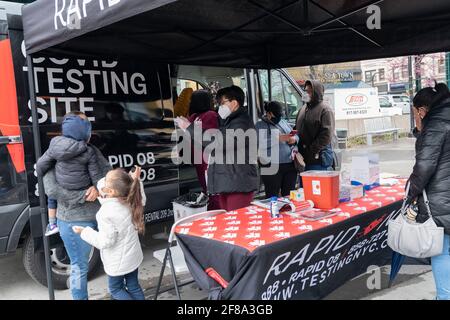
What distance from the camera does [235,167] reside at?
338cm

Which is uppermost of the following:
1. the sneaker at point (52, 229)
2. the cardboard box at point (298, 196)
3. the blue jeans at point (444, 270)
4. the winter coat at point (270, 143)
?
the winter coat at point (270, 143)

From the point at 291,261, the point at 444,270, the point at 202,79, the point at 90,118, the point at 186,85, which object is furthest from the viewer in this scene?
the point at 202,79

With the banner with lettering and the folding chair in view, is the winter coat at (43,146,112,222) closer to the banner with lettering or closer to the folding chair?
the folding chair

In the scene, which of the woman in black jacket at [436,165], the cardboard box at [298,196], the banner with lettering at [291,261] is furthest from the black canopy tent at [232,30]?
the cardboard box at [298,196]

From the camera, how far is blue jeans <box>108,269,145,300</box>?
274 cm

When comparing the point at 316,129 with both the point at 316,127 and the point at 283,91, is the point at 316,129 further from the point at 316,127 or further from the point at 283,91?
the point at 283,91

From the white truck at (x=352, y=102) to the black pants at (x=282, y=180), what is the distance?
11.6m

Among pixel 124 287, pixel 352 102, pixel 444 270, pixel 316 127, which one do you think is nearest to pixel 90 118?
pixel 124 287

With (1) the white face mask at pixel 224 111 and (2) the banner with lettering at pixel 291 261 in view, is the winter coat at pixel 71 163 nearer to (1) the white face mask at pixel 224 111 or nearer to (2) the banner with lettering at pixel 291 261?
(2) the banner with lettering at pixel 291 261

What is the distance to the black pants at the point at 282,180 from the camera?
4.49m

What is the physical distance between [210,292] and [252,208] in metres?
0.84

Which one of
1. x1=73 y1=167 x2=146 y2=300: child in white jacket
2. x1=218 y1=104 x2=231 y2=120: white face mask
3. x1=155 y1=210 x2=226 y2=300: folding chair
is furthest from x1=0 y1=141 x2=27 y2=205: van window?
x1=218 y1=104 x2=231 y2=120: white face mask

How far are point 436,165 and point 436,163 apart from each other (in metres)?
0.02
